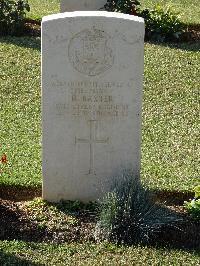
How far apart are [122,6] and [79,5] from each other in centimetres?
94

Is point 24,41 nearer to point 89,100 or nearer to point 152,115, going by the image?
point 152,115

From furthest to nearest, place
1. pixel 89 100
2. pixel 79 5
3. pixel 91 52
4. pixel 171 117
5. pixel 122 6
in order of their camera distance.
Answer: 1. pixel 79 5
2. pixel 122 6
3. pixel 171 117
4. pixel 89 100
5. pixel 91 52

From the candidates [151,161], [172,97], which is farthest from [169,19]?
[151,161]

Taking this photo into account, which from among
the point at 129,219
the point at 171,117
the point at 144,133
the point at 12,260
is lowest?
the point at 12,260

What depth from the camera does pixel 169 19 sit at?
13914 millimetres

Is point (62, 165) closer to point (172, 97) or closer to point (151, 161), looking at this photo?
point (151, 161)

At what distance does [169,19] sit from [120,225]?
7841mm

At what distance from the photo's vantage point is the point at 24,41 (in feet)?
43.4

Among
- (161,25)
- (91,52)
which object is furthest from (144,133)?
(161,25)

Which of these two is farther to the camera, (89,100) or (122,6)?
(122,6)

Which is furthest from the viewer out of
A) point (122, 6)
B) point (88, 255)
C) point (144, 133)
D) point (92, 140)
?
Answer: point (122, 6)

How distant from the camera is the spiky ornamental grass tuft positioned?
6793 mm

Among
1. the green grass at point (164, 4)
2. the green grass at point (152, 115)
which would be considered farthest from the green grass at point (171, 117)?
the green grass at point (164, 4)

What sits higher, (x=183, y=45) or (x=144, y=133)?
(x=183, y=45)
